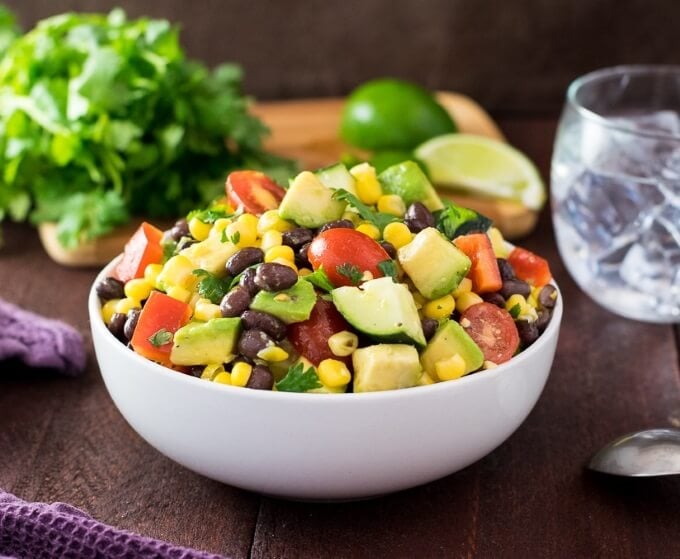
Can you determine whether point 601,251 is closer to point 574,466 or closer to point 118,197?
point 574,466


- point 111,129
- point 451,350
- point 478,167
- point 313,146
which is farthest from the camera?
point 313,146

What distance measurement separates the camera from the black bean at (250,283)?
1874 mm

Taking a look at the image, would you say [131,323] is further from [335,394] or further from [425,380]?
[425,380]

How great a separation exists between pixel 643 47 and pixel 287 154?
207cm

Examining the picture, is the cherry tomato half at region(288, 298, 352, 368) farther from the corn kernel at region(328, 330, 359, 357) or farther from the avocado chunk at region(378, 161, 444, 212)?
the avocado chunk at region(378, 161, 444, 212)

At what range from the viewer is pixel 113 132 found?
127 inches

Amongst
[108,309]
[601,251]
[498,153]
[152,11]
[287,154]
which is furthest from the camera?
[152,11]

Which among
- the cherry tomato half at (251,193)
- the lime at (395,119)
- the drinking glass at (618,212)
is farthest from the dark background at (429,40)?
the cherry tomato half at (251,193)

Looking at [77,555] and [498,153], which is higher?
[77,555]

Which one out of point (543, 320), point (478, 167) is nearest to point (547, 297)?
point (543, 320)

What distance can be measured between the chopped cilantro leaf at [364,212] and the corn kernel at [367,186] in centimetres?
6

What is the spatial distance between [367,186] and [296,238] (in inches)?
10.5

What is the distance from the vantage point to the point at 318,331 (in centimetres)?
184

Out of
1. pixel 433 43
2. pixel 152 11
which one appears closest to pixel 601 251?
pixel 433 43
